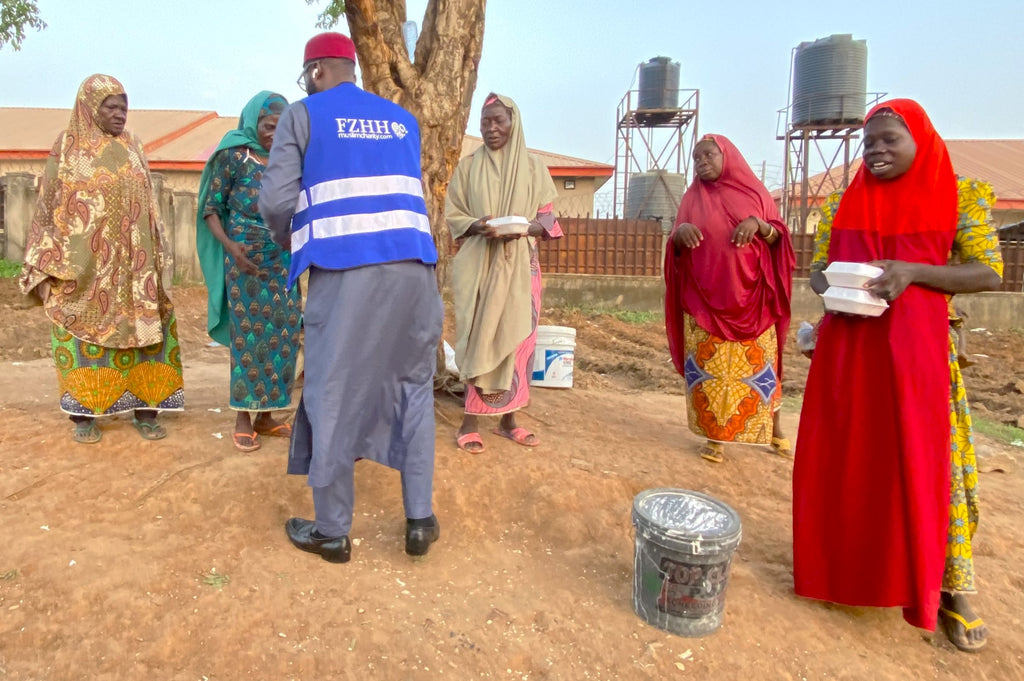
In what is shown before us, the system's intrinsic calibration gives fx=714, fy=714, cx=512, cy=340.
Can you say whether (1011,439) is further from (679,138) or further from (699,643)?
(679,138)

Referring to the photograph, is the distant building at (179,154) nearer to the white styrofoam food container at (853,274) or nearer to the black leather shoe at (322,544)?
the black leather shoe at (322,544)

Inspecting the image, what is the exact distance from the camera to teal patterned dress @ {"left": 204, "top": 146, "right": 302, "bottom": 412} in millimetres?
3592

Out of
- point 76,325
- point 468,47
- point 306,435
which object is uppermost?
point 468,47

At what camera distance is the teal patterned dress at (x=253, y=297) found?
359 centimetres

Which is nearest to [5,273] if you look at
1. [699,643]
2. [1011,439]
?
[699,643]

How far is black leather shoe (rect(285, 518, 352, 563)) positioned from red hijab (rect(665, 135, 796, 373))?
241 centimetres

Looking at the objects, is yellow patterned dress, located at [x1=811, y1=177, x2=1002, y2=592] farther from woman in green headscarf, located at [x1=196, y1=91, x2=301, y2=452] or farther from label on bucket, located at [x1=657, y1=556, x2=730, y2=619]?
woman in green headscarf, located at [x1=196, y1=91, x2=301, y2=452]

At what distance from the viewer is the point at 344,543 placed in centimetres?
273

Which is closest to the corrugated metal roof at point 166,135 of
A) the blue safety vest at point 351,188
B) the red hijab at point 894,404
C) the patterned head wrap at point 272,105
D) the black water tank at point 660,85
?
the black water tank at point 660,85

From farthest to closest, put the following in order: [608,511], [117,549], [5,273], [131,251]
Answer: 1. [5,273]
2. [131,251]
3. [608,511]
4. [117,549]

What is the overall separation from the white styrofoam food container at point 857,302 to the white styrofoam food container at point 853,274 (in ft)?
0.07

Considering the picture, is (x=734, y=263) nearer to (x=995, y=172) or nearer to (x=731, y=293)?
(x=731, y=293)

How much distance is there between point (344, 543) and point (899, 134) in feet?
8.03

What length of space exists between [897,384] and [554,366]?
3446 millimetres
